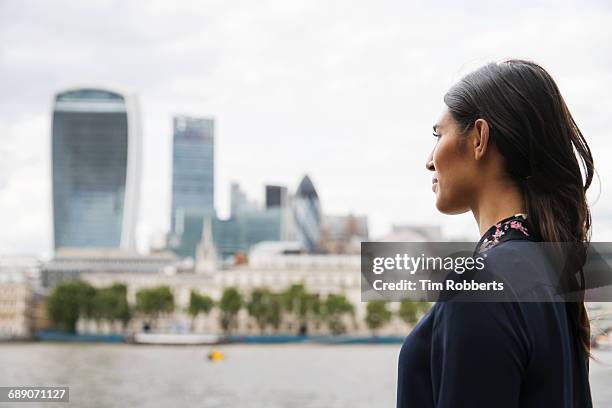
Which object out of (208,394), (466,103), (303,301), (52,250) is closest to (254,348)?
(303,301)

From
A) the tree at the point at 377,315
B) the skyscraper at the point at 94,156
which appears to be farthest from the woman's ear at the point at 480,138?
the skyscraper at the point at 94,156

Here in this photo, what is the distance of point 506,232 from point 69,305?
45448 mm

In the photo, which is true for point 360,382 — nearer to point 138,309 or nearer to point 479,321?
point 479,321

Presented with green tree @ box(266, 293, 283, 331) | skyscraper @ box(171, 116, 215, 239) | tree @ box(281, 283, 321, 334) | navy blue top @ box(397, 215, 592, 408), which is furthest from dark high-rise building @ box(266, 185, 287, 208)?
navy blue top @ box(397, 215, 592, 408)

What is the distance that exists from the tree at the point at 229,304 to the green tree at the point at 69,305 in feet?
19.7

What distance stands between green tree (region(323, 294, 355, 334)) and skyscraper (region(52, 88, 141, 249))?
26.3 m

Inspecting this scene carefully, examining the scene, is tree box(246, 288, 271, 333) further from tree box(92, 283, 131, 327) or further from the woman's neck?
the woman's neck

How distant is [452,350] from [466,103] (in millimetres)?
229

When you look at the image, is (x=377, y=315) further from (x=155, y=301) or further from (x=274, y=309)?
(x=155, y=301)

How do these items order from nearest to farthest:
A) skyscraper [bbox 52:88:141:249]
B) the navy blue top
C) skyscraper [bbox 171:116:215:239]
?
the navy blue top
skyscraper [bbox 52:88:141:249]
skyscraper [bbox 171:116:215:239]

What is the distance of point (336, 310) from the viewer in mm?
44906

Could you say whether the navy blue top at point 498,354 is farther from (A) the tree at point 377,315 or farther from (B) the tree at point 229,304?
(B) the tree at point 229,304

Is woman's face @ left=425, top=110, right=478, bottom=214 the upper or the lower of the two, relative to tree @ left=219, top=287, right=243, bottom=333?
upper

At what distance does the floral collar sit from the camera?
0.81m
